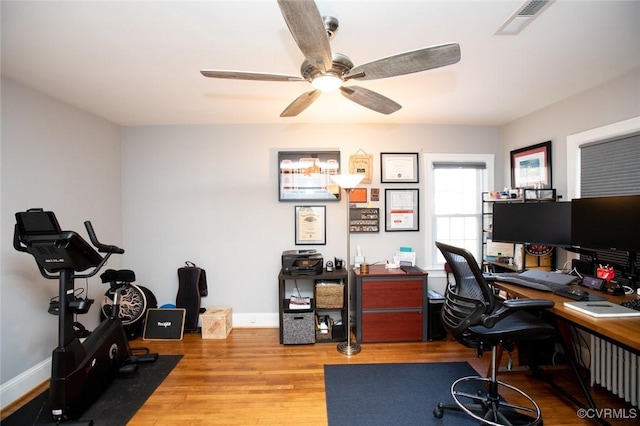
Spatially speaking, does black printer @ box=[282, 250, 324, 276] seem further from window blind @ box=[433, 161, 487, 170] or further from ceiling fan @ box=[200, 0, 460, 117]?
window blind @ box=[433, 161, 487, 170]

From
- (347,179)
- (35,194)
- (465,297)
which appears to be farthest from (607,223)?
(35,194)

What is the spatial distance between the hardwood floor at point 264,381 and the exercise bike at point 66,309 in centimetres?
43

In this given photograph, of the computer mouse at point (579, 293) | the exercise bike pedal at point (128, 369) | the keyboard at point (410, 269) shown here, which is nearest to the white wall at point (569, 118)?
the computer mouse at point (579, 293)

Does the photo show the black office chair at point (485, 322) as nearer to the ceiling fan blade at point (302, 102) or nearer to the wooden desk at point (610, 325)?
the wooden desk at point (610, 325)

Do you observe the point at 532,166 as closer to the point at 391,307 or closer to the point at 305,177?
the point at 391,307

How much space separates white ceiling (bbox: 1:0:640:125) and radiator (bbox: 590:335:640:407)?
206cm

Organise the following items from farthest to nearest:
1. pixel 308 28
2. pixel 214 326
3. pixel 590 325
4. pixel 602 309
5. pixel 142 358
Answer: pixel 214 326, pixel 142 358, pixel 602 309, pixel 590 325, pixel 308 28

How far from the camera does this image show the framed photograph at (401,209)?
3.22 metres

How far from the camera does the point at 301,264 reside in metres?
2.85

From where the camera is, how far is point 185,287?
303 centimetres

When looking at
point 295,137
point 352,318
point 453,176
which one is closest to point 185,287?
point 352,318

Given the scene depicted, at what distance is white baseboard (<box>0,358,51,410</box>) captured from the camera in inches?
74.7

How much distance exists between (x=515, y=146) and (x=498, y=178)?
41 centimetres

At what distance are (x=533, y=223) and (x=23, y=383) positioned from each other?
4.36 metres
